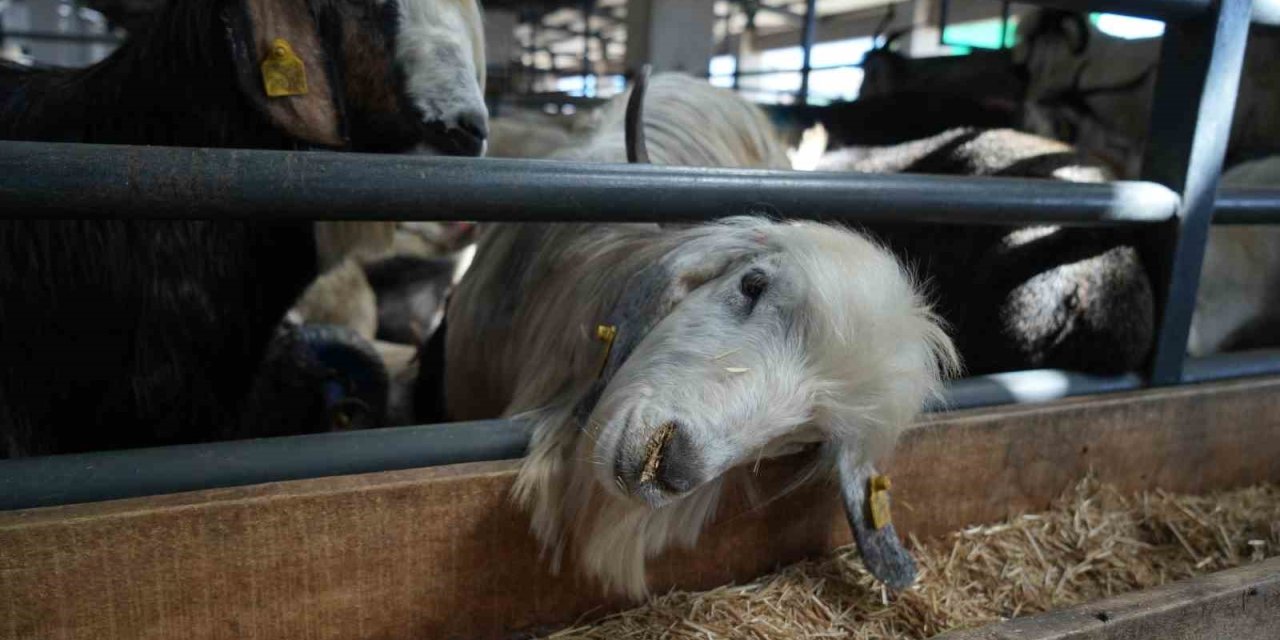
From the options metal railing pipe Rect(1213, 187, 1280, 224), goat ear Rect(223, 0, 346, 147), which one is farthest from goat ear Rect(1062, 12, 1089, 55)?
goat ear Rect(223, 0, 346, 147)

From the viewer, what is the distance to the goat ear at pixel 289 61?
1624 millimetres

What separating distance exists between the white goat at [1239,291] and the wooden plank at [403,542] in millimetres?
1088

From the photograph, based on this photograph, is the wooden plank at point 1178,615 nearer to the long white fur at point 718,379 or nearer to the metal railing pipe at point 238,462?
the long white fur at point 718,379

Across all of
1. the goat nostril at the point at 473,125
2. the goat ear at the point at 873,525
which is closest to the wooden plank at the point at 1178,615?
the goat ear at the point at 873,525

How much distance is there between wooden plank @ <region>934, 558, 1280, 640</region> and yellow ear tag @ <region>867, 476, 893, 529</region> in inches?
10.7

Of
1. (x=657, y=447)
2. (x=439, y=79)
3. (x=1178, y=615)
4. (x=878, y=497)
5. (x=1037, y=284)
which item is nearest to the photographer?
(x=657, y=447)

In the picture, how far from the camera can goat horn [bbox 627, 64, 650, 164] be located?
167 centimetres

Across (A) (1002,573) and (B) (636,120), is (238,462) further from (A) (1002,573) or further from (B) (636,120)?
(A) (1002,573)

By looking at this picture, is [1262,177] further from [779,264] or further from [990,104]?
[779,264]

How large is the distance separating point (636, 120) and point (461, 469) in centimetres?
77

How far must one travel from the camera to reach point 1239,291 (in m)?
2.77

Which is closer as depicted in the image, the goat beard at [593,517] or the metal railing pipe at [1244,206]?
the goat beard at [593,517]

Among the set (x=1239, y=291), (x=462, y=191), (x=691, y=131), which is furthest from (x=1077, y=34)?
(x=462, y=191)

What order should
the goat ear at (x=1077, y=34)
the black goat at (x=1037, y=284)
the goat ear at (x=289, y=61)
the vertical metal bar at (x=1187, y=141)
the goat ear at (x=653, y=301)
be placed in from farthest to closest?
the goat ear at (x=1077, y=34) → the black goat at (x=1037, y=284) → the vertical metal bar at (x=1187, y=141) → the goat ear at (x=289, y=61) → the goat ear at (x=653, y=301)
